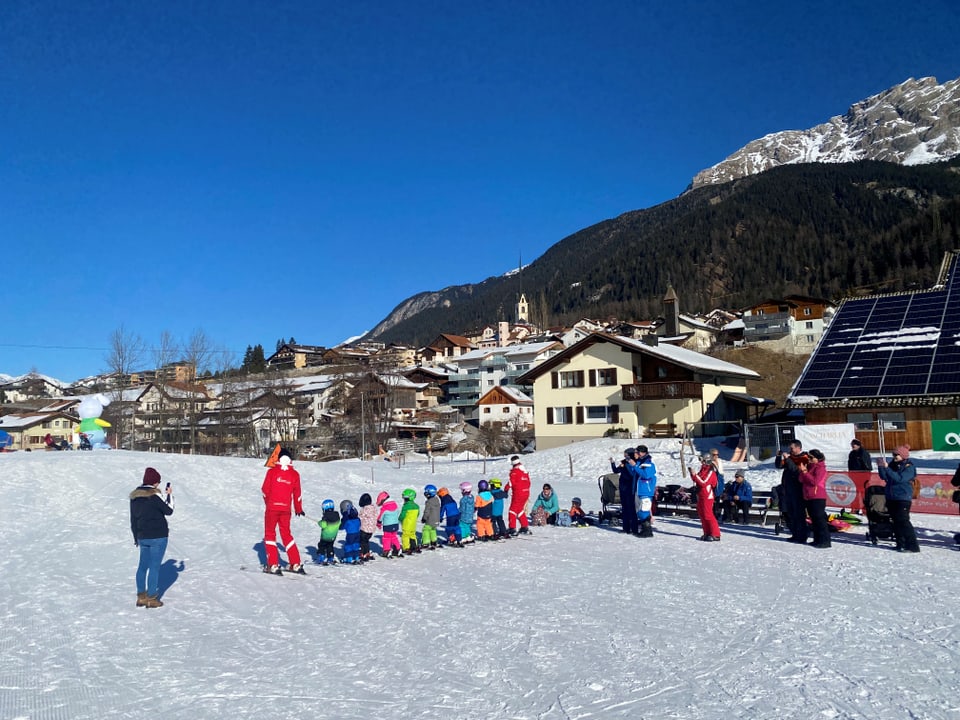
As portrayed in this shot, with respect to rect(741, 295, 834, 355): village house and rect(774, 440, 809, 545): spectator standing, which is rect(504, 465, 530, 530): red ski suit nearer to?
rect(774, 440, 809, 545): spectator standing

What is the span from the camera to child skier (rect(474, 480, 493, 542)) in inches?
539

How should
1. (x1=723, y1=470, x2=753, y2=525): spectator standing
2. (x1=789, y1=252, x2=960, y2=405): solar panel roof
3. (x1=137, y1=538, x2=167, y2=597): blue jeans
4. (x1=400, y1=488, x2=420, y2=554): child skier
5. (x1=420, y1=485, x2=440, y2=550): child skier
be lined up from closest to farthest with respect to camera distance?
(x1=137, y1=538, x2=167, y2=597): blue jeans → (x1=400, y1=488, x2=420, y2=554): child skier → (x1=420, y1=485, x2=440, y2=550): child skier → (x1=723, y1=470, x2=753, y2=525): spectator standing → (x1=789, y1=252, x2=960, y2=405): solar panel roof

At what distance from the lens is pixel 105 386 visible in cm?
6088

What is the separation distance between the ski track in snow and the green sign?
35.1ft

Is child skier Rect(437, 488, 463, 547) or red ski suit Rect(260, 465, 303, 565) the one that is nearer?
red ski suit Rect(260, 465, 303, 565)

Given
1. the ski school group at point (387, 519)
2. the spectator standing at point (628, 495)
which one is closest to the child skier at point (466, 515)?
the ski school group at point (387, 519)

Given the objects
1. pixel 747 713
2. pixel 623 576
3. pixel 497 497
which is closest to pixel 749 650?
pixel 747 713

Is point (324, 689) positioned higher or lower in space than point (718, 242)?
lower


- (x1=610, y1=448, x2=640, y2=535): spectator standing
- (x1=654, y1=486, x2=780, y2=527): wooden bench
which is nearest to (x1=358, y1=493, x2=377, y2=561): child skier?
(x1=610, y1=448, x2=640, y2=535): spectator standing

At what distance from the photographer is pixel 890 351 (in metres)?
31.0

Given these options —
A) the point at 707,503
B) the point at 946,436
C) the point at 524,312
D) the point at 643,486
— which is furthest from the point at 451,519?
the point at 524,312

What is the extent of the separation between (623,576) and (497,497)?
426 centimetres

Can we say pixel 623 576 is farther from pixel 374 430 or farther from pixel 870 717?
pixel 374 430

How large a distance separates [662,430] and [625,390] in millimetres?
3508
